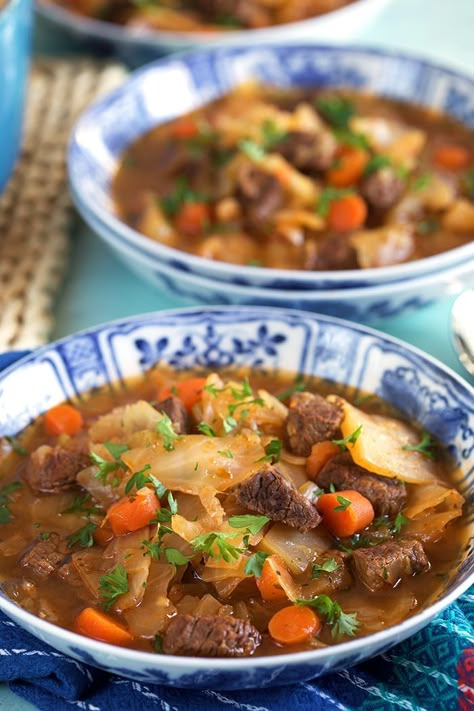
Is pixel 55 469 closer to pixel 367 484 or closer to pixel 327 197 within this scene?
pixel 367 484

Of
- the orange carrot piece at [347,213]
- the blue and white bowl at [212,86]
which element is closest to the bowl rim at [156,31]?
the blue and white bowl at [212,86]

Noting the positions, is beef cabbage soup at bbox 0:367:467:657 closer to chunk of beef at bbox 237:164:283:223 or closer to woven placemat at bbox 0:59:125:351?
woven placemat at bbox 0:59:125:351

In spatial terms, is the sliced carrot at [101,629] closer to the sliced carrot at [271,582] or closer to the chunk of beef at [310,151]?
the sliced carrot at [271,582]

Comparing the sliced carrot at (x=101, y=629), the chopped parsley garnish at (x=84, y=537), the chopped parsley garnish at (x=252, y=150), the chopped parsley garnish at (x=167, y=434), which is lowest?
the chopped parsley garnish at (x=84, y=537)

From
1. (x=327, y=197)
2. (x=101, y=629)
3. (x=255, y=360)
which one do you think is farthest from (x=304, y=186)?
(x=101, y=629)

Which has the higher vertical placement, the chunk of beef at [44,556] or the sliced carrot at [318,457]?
the sliced carrot at [318,457]

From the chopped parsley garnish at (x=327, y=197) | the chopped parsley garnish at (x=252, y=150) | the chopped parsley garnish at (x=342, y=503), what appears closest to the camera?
the chopped parsley garnish at (x=342, y=503)

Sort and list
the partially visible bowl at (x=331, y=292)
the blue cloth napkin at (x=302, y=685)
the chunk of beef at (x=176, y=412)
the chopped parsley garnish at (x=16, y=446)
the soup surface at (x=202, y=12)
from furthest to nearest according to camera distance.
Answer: the soup surface at (x=202, y=12)
the partially visible bowl at (x=331, y=292)
the chopped parsley garnish at (x=16, y=446)
the chunk of beef at (x=176, y=412)
the blue cloth napkin at (x=302, y=685)

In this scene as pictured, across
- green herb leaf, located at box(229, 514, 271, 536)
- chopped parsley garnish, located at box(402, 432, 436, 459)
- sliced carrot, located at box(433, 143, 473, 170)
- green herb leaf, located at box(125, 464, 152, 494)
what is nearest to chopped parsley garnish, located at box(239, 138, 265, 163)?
sliced carrot, located at box(433, 143, 473, 170)
